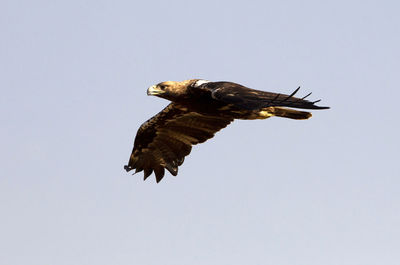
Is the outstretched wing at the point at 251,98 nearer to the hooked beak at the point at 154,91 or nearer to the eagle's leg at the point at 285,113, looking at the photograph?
the eagle's leg at the point at 285,113

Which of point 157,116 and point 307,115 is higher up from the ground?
point 157,116

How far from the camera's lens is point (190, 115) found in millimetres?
19500

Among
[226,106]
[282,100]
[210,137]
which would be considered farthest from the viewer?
[210,137]

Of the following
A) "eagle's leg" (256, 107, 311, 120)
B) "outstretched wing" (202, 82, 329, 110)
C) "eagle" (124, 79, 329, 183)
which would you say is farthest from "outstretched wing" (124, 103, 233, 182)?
"outstretched wing" (202, 82, 329, 110)

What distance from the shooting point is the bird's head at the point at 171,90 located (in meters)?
17.2

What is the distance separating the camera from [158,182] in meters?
20.5

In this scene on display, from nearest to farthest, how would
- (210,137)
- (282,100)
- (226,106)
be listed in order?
(282,100)
(226,106)
(210,137)

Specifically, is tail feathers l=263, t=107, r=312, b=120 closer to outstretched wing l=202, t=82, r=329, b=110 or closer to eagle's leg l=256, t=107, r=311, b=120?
eagle's leg l=256, t=107, r=311, b=120

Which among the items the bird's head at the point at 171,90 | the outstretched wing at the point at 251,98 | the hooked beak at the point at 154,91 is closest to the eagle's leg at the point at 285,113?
the outstretched wing at the point at 251,98

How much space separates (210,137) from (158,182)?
6.27 feet

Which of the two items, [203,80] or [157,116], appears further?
[157,116]

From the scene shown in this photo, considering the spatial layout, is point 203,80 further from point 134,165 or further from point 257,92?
point 134,165

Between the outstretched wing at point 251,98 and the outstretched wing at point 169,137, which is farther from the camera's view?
the outstretched wing at point 169,137

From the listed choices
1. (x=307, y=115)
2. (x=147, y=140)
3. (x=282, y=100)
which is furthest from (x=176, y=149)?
(x=282, y=100)
